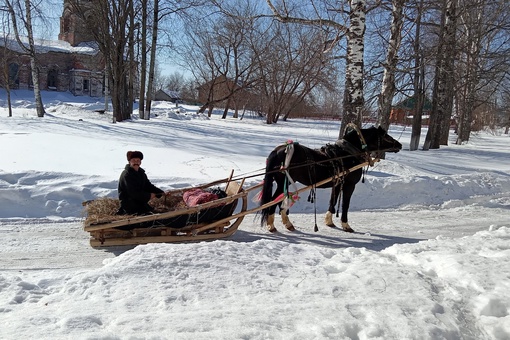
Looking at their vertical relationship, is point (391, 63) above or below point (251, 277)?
above

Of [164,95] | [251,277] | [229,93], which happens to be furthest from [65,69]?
[251,277]

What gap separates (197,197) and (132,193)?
909mm

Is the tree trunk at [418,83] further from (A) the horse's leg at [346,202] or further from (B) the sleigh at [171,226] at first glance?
Answer: (B) the sleigh at [171,226]

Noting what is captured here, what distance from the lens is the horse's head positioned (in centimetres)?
693

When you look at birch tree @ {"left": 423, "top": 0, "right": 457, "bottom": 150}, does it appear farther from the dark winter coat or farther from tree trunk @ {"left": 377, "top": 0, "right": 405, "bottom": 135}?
the dark winter coat

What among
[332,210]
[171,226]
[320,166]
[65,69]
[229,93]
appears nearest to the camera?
[171,226]

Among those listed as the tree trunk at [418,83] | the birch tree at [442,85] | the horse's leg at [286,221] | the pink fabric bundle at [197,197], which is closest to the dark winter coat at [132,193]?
the pink fabric bundle at [197,197]

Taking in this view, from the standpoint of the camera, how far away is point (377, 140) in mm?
6949

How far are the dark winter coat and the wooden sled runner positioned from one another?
14.7 inches

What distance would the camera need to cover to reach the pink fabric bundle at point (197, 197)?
5.66 metres

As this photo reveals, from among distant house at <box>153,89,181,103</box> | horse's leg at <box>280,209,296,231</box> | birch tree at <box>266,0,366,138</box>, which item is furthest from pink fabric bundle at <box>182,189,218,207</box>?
Answer: distant house at <box>153,89,181,103</box>

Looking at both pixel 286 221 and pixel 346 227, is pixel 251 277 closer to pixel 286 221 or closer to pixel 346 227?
pixel 286 221

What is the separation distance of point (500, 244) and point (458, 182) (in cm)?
517

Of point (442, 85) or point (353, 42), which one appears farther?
point (442, 85)
